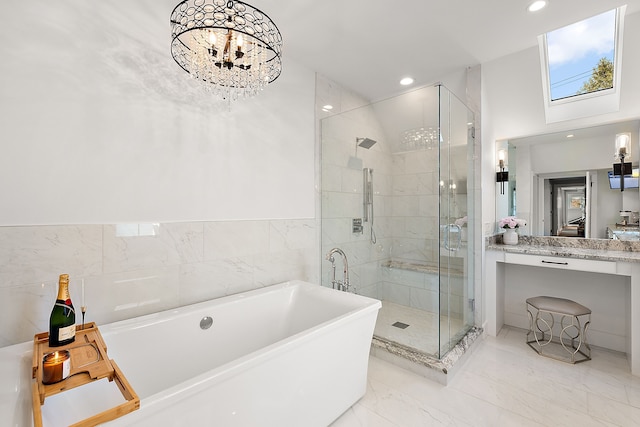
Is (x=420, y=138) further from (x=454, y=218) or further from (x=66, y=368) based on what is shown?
(x=66, y=368)

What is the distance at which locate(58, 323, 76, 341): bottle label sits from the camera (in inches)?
49.1

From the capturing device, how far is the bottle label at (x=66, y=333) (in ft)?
4.09

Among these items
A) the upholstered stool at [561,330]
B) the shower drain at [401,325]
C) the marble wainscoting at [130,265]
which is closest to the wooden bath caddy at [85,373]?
the marble wainscoting at [130,265]

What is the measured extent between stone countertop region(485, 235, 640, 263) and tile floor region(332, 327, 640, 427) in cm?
88

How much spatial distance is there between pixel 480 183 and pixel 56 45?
3.27 meters

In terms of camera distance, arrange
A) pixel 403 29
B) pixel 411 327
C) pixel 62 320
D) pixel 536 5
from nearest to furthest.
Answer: pixel 62 320
pixel 536 5
pixel 403 29
pixel 411 327

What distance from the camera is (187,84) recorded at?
2.00m

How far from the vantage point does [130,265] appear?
68.2 inches

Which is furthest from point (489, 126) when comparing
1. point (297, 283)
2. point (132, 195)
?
point (132, 195)

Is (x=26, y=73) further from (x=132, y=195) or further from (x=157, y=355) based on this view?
(x=157, y=355)

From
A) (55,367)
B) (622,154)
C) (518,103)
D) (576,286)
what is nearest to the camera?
(55,367)

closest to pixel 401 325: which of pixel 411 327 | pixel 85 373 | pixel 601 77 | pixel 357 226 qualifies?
pixel 411 327

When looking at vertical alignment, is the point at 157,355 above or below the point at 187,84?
below

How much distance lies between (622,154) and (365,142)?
2.26 meters
